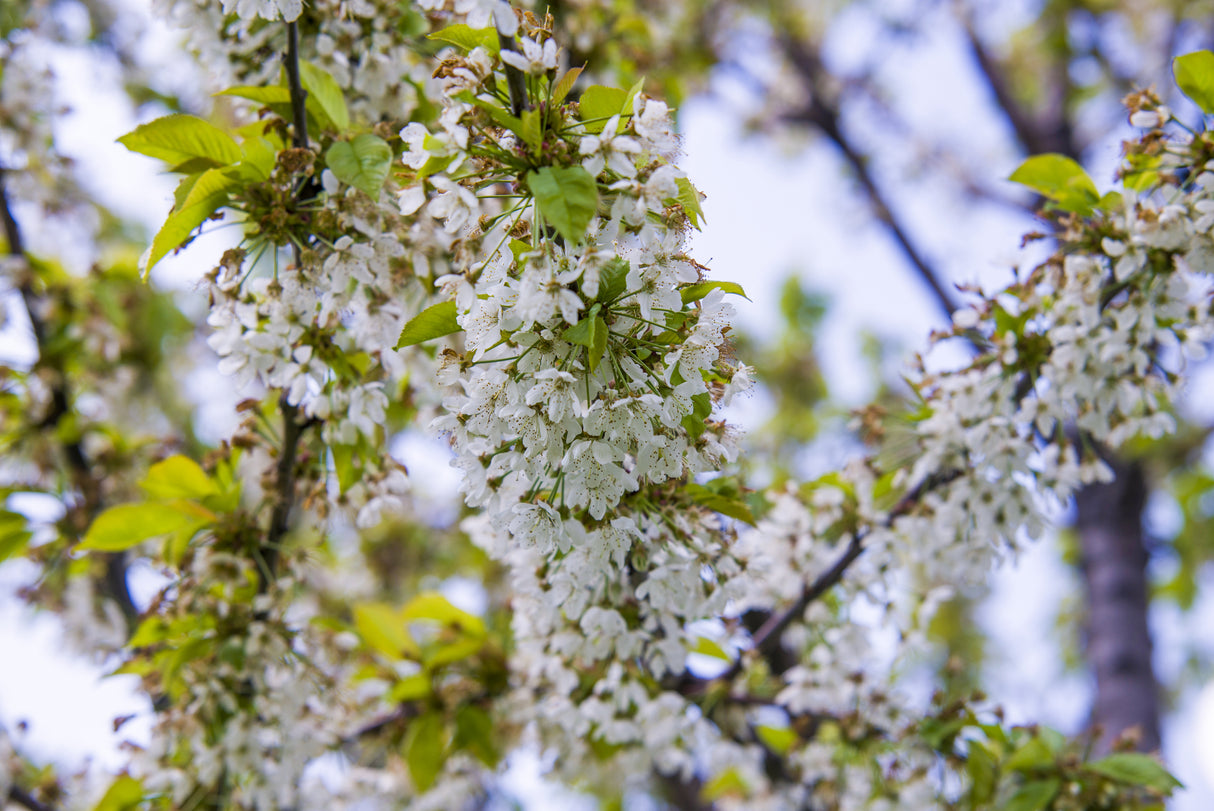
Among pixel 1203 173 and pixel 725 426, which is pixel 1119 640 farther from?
pixel 725 426

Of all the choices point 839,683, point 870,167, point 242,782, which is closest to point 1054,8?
point 870,167

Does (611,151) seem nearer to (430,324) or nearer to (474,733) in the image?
(430,324)

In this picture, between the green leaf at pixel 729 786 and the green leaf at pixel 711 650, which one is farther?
the green leaf at pixel 729 786

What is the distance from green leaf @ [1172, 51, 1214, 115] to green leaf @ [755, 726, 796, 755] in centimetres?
212

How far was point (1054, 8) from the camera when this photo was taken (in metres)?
6.62

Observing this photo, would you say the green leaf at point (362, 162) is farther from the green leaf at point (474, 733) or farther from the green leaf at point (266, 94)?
the green leaf at point (474, 733)

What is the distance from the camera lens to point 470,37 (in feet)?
4.73

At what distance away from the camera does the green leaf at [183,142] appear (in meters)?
1.68

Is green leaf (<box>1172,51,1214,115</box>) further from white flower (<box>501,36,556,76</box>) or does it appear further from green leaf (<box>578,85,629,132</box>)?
white flower (<box>501,36,556,76</box>)

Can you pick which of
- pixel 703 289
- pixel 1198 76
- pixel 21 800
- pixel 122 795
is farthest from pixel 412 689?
pixel 1198 76

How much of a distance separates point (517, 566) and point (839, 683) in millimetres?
1168

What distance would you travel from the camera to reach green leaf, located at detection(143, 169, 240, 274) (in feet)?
5.17

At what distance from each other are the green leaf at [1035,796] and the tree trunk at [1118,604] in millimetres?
1624

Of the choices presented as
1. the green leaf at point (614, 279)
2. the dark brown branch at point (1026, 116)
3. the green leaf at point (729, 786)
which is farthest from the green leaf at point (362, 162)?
the dark brown branch at point (1026, 116)
